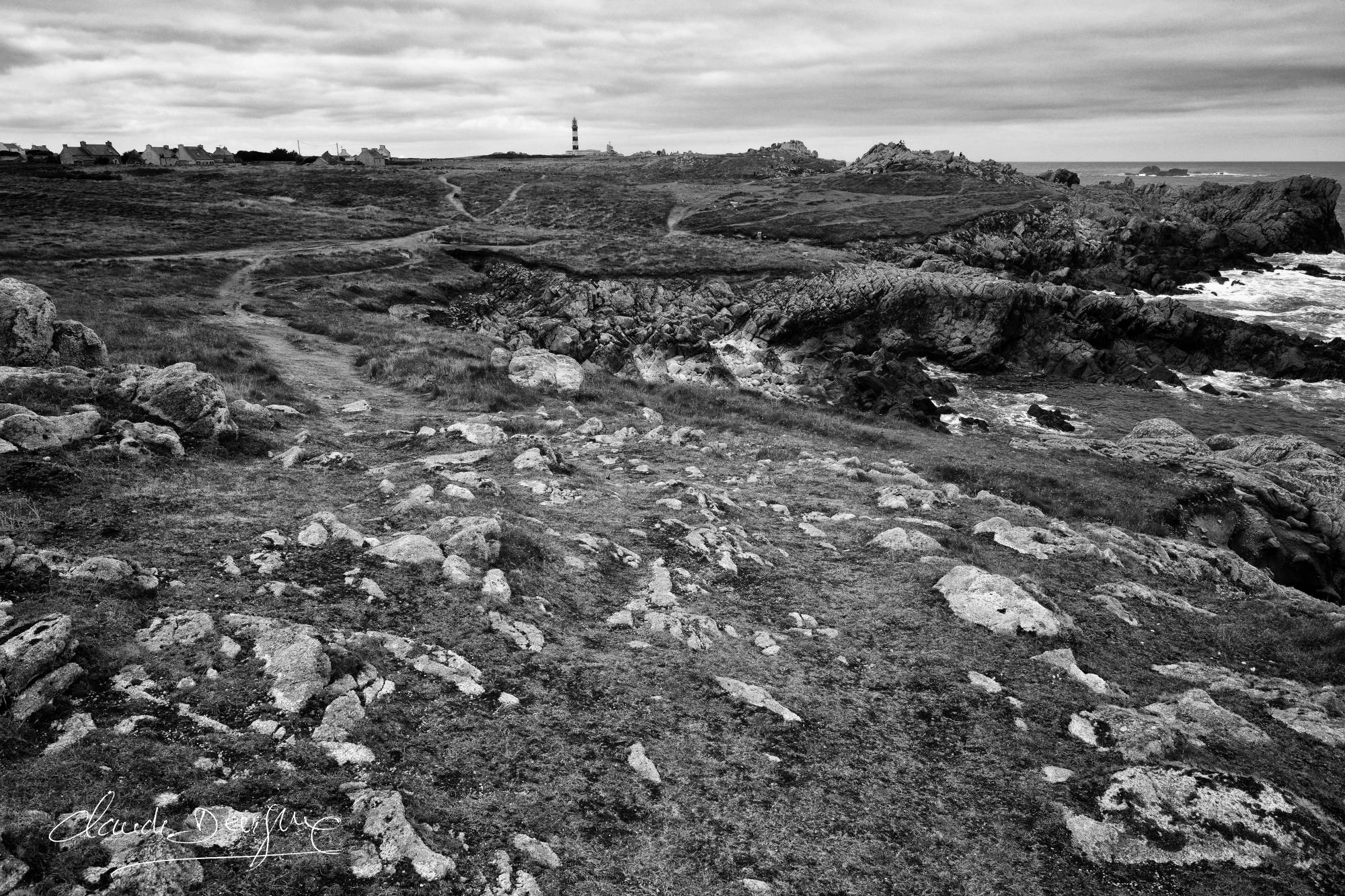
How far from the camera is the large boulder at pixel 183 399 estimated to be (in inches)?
549

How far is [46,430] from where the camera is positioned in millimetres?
11555

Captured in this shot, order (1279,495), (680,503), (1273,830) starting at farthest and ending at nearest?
1. (1279,495)
2. (680,503)
3. (1273,830)

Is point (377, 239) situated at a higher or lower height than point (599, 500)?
higher

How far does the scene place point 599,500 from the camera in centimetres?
1463

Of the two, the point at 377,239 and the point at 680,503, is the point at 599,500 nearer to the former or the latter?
the point at 680,503

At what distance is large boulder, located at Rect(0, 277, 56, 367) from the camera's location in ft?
52.6

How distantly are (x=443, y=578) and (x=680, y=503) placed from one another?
19.3 ft

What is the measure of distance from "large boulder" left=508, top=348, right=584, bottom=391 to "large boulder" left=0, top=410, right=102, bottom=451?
47.2ft

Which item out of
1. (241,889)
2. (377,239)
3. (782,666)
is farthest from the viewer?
(377,239)

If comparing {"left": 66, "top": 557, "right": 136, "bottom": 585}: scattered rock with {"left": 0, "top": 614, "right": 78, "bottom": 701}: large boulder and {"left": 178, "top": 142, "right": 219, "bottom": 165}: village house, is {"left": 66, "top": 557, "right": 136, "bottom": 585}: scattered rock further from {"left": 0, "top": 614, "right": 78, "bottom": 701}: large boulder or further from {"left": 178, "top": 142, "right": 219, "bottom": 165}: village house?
{"left": 178, "top": 142, "right": 219, "bottom": 165}: village house

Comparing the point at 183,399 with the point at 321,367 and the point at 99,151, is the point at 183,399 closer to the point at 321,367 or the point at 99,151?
the point at 321,367

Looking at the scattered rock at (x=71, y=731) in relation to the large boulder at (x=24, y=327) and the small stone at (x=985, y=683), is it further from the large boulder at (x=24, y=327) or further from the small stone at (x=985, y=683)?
the large boulder at (x=24, y=327)

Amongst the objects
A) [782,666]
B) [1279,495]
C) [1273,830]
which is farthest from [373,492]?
[1279,495]

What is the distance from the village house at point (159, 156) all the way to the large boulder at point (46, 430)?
159 metres
